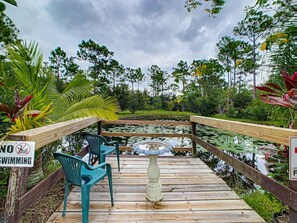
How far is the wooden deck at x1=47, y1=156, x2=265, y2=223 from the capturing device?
4.91ft

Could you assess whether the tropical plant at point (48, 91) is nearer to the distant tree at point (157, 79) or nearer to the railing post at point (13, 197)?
the railing post at point (13, 197)

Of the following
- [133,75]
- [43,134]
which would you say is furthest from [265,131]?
[133,75]

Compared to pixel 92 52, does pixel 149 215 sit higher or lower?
lower

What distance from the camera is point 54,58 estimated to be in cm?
1655

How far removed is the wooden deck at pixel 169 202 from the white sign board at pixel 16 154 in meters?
0.79

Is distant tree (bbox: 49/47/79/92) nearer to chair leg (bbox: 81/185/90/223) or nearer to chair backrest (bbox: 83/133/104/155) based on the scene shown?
chair backrest (bbox: 83/133/104/155)

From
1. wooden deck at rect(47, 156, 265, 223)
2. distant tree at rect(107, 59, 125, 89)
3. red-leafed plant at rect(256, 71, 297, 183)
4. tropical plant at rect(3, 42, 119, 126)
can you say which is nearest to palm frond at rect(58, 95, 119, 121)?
tropical plant at rect(3, 42, 119, 126)

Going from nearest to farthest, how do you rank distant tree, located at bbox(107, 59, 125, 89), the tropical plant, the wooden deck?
the wooden deck < the tropical plant < distant tree, located at bbox(107, 59, 125, 89)

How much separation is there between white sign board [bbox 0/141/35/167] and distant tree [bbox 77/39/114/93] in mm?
16547

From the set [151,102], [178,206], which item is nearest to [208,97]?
[151,102]

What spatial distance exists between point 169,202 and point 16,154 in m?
1.42

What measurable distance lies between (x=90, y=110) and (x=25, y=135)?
1562 mm

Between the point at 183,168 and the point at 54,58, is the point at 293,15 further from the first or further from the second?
the point at 54,58

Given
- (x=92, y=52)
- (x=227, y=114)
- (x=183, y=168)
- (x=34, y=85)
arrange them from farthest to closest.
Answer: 1. (x=92, y=52)
2. (x=227, y=114)
3. (x=183, y=168)
4. (x=34, y=85)
